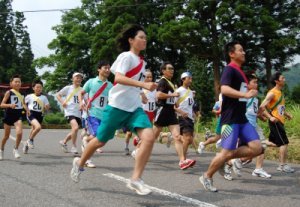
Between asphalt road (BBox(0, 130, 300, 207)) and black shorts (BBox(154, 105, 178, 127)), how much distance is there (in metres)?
0.83

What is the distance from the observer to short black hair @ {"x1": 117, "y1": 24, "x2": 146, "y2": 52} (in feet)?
18.8

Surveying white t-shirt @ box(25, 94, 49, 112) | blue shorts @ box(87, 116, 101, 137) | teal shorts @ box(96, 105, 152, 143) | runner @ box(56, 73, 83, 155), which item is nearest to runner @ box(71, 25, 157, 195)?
teal shorts @ box(96, 105, 152, 143)

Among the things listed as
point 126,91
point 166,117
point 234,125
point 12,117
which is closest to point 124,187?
point 126,91

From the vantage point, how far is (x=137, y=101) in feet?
18.4

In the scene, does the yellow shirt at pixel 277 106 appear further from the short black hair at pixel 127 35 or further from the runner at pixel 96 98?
the short black hair at pixel 127 35

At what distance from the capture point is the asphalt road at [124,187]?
5.40 m

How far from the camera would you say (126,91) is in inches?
219

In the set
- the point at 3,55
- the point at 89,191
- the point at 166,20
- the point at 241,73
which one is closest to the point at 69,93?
the point at 89,191

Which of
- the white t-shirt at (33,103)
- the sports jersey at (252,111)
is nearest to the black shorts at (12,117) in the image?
the white t-shirt at (33,103)

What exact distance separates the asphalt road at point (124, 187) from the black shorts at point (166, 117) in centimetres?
83

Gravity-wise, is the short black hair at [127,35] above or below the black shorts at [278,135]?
above

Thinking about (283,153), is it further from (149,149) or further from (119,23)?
(119,23)

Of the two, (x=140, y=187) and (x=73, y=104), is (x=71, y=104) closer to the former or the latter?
(x=73, y=104)

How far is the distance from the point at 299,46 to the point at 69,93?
25245 mm
